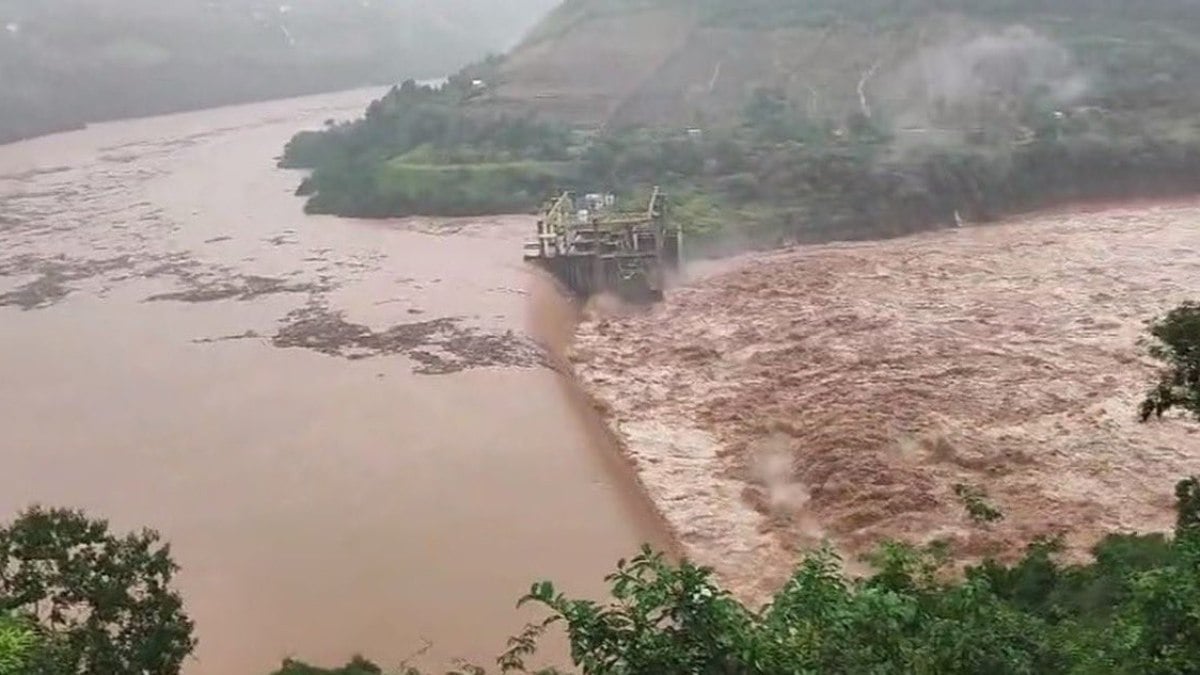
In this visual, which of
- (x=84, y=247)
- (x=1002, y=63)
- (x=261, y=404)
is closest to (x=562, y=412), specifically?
(x=261, y=404)

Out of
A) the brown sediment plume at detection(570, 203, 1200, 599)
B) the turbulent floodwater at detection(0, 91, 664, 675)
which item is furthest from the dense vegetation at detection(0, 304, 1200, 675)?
the brown sediment plume at detection(570, 203, 1200, 599)

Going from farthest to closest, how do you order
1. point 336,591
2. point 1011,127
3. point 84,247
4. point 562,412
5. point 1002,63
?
point 1002,63
point 1011,127
point 84,247
point 562,412
point 336,591

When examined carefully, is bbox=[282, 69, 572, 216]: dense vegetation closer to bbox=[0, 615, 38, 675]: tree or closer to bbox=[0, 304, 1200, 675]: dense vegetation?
bbox=[0, 304, 1200, 675]: dense vegetation

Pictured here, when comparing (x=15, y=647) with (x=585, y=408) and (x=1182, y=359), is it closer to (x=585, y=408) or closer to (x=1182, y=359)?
(x=1182, y=359)

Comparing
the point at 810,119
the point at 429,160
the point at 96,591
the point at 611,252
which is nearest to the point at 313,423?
the point at 611,252

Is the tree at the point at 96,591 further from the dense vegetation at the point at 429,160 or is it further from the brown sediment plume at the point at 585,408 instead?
the dense vegetation at the point at 429,160

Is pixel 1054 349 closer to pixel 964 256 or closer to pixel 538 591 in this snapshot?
Result: pixel 964 256

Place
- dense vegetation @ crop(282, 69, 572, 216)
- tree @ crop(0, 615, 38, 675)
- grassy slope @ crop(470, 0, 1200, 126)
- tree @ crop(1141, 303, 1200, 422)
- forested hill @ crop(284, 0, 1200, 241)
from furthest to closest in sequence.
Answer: grassy slope @ crop(470, 0, 1200, 126)
dense vegetation @ crop(282, 69, 572, 216)
forested hill @ crop(284, 0, 1200, 241)
tree @ crop(1141, 303, 1200, 422)
tree @ crop(0, 615, 38, 675)
